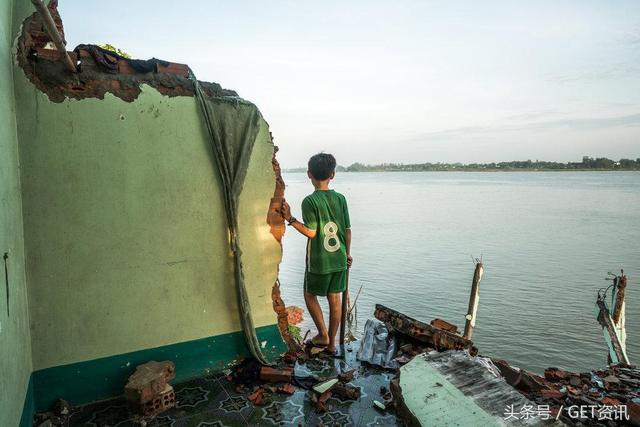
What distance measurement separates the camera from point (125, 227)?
3.26 meters

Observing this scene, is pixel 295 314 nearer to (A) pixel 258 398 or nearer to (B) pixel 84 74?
(A) pixel 258 398

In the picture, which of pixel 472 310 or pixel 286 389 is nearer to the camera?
pixel 286 389

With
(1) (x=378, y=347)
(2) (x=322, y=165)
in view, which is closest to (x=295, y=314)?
(1) (x=378, y=347)

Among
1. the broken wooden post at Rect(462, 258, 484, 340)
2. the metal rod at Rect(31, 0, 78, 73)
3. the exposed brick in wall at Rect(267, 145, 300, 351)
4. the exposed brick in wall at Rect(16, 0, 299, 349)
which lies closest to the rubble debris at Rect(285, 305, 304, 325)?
the broken wooden post at Rect(462, 258, 484, 340)

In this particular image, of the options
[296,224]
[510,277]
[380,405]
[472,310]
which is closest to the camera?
→ [380,405]

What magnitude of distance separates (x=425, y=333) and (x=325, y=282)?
1292mm

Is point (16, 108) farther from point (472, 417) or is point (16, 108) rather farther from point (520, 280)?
point (520, 280)

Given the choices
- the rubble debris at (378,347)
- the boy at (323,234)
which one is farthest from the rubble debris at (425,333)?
the boy at (323,234)

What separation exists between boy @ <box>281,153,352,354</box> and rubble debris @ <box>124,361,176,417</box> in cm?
154

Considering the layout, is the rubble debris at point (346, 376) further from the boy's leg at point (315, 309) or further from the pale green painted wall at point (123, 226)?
the pale green painted wall at point (123, 226)

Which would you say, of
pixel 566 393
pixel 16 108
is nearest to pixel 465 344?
pixel 566 393

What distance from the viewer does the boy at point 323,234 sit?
12.7 feet

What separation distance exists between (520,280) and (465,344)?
14.8m

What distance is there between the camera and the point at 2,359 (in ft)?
6.76
